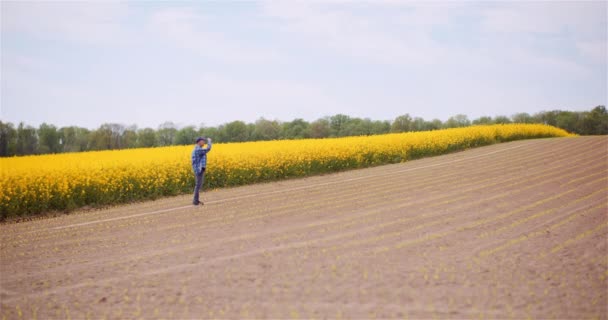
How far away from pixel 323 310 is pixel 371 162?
19.6 meters

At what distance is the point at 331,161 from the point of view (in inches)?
909

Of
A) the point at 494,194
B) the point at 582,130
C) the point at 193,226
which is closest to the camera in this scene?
the point at 193,226

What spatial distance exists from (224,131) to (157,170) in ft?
159

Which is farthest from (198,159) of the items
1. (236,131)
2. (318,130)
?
(318,130)

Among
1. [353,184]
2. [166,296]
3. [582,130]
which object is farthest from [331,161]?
[582,130]

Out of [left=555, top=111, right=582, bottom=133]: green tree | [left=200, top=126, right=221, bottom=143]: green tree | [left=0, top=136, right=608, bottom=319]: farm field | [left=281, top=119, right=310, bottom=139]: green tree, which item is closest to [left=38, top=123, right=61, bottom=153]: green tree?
[left=200, top=126, right=221, bottom=143]: green tree

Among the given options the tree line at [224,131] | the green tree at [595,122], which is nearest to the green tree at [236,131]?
the tree line at [224,131]

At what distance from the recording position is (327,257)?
8.01 meters

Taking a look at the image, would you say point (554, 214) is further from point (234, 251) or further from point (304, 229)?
point (234, 251)

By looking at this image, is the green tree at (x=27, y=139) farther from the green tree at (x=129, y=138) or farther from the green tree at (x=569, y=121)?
the green tree at (x=569, y=121)

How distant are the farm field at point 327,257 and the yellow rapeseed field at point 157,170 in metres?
1.15

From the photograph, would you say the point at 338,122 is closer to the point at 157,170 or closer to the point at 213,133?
the point at 213,133

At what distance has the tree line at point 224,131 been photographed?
4819 centimetres

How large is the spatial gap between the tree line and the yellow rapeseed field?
87.9 feet
